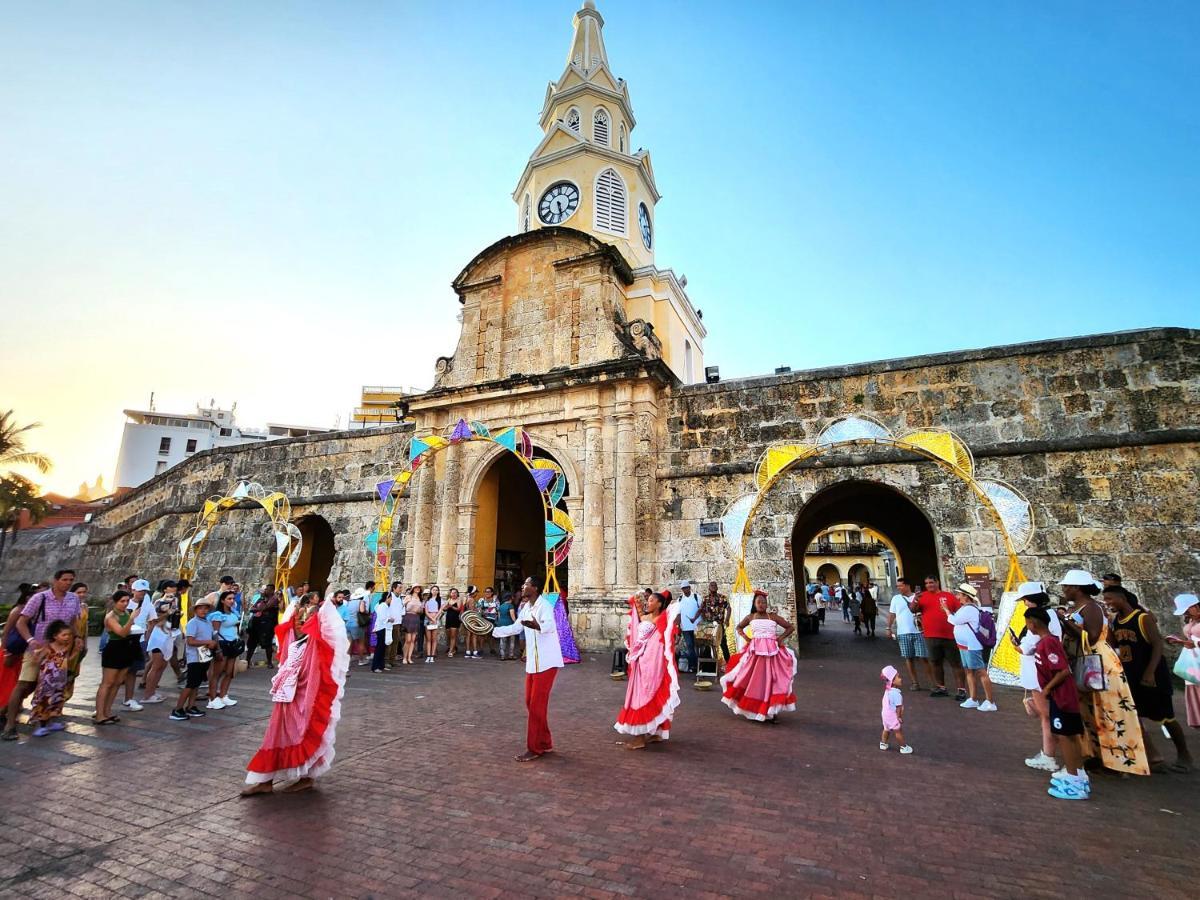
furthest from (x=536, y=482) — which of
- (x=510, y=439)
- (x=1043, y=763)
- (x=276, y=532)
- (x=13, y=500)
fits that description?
(x=13, y=500)

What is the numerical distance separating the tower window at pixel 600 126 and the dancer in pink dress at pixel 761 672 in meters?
17.9

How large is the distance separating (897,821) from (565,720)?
13.1ft

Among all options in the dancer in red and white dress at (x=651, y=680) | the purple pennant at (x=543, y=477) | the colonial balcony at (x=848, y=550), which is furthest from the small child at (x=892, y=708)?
the colonial balcony at (x=848, y=550)

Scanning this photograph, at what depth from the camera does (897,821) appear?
410 cm

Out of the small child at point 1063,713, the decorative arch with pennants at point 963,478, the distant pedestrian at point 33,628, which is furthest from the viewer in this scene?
the decorative arch with pennants at point 963,478

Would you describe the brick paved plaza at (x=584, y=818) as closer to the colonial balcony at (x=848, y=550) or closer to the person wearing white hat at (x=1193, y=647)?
the person wearing white hat at (x=1193, y=647)

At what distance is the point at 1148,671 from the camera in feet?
17.7

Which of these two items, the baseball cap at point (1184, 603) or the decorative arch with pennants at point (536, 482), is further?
the decorative arch with pennants at point (536, 482)

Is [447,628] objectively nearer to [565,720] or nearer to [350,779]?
[565,720]

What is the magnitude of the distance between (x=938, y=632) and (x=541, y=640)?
259 inches

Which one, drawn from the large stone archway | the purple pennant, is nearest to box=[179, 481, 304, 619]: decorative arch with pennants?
the purple pennant

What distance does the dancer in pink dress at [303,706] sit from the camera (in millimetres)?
4680

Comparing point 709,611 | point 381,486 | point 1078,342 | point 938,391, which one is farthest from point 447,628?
point 1078,342

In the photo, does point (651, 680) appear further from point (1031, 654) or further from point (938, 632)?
point (938, 632)
